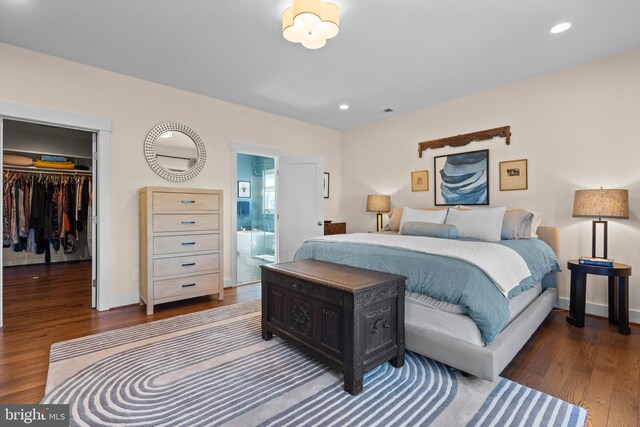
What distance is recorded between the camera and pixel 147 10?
2.19m

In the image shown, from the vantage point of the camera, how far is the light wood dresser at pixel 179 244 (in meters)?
3.08

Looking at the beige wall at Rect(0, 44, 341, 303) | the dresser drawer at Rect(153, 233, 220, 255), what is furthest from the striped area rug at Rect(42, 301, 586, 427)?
the beige wall at Rect(0, 44, 341, 303)

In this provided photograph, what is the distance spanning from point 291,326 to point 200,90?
Answer: 303 cm

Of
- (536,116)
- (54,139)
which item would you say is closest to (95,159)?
(54,139)

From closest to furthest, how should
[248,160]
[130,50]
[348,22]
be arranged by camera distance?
[348,22] < [130,50] < [248,160]

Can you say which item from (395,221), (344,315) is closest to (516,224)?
(395,221)

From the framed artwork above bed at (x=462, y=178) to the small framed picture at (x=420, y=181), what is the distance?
0.47 ft

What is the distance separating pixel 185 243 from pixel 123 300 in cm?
92

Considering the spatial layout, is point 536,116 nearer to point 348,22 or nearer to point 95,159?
point 348,22

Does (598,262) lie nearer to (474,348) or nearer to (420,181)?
(474,348)

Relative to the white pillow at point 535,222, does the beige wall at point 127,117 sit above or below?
above

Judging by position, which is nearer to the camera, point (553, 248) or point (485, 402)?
point (485, 402)

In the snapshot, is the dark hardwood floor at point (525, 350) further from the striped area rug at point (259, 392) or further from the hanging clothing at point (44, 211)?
the hanging clothing at point (44, 211)

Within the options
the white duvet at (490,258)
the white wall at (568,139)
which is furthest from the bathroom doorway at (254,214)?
the white duvet at (490,258)
